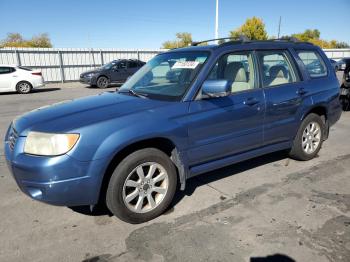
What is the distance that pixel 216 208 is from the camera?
3609 mm

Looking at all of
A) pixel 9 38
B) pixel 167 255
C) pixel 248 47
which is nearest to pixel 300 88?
pixel 248 47

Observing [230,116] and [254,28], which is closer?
[230,116]

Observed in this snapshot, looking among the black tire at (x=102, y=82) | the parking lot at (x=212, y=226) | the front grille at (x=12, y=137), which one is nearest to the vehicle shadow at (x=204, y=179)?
the parking lot at (x=212, y=226)

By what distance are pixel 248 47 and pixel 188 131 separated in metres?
1.53

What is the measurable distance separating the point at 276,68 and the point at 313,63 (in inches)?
37.3

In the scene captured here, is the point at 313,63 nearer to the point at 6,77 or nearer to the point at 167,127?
the point at 167,127

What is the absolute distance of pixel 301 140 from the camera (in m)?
4.86

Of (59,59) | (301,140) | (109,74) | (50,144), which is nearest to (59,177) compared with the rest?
(50,144)

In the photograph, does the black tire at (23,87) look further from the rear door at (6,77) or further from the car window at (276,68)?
the car window at (276,68)

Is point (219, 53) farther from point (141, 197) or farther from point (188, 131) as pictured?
point (141, 197)

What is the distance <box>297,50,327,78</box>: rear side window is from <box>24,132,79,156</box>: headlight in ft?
11.8

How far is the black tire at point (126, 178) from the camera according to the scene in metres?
3.09

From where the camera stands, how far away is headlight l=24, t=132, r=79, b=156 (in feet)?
9.38

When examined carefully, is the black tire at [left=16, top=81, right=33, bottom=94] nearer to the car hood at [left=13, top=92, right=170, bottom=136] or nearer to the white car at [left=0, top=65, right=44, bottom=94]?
the white car at [left=0, top=65, right=44, bottom=94]
